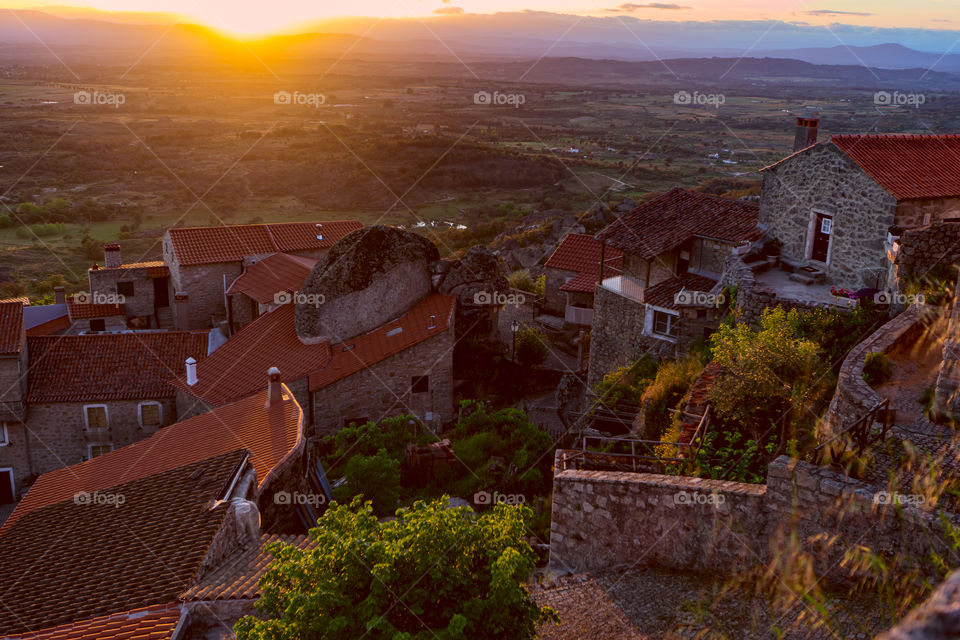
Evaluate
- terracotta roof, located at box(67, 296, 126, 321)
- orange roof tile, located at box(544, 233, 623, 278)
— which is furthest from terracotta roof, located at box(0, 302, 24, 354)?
orange roof tile, located at box(544, 233, 623, 278)

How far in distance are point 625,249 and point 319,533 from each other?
16797 millimetres

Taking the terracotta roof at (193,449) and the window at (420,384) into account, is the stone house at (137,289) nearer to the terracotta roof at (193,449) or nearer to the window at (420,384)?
the window at (420,384)

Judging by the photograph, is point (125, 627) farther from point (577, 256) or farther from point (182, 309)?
point (577, 256)

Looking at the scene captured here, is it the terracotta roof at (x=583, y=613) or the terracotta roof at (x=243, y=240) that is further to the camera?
the terracotta roof at (x=243, y=240)

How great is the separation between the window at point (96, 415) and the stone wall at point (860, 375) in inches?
783

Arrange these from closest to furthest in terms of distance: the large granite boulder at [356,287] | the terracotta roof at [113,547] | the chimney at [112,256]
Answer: the terracotta roof at [113,547], the large granite boulder at [356,287], the chimney at [112,256]

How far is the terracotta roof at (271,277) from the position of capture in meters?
28.3

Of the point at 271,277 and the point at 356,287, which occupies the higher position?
the point at 356,287

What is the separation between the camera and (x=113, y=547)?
11.6 m

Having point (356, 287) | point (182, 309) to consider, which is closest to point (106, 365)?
point (182, 309)

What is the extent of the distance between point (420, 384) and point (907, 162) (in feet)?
47.0

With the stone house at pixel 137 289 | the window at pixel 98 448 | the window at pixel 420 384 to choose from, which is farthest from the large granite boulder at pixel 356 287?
the stone house at pixel 137 289

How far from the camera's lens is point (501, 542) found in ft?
26.5

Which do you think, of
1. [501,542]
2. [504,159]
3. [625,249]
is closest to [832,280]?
[625,249]
